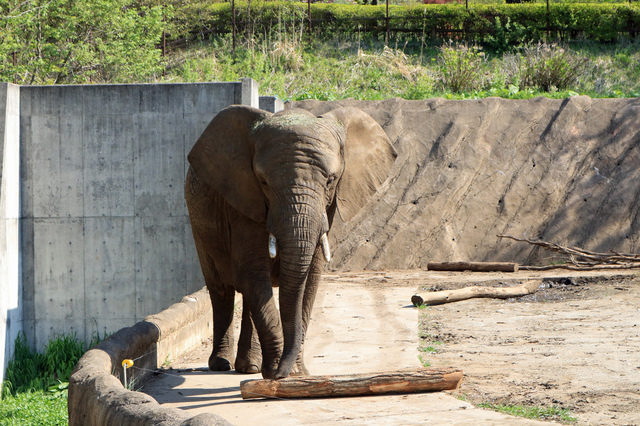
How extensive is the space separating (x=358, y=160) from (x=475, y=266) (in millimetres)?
7973

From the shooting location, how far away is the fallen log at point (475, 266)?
1405cm

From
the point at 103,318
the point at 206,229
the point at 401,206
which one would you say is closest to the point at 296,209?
the point at 206,229

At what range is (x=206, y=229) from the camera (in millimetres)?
7246

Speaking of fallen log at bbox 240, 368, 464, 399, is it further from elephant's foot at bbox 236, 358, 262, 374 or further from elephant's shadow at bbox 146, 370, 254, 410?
elephant's foot at bbox 236, 358, 262, 374

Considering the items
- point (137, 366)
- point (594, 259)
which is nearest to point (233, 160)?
point (137, 366)

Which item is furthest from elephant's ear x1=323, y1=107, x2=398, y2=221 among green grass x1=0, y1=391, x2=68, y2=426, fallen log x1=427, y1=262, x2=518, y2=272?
fallen log x1=427, y1=262, x2=518, y2=272

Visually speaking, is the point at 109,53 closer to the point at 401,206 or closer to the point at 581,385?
the point at 401,206

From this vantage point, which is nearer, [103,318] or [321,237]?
[321,237]

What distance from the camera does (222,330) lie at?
24.7 ft

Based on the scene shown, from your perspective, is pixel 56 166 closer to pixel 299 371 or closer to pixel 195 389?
pixel 195 389

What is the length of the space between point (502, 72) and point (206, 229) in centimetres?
1502

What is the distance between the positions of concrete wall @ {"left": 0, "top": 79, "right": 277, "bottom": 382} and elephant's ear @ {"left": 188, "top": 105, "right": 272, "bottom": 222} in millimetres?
4955

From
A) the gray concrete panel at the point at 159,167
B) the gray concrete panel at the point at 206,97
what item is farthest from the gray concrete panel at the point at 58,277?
the gray concrete panel at the point at 206,97

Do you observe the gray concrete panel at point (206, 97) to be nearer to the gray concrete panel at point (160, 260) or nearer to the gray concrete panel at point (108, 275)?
the gray concrete panel at point (160, 260)
